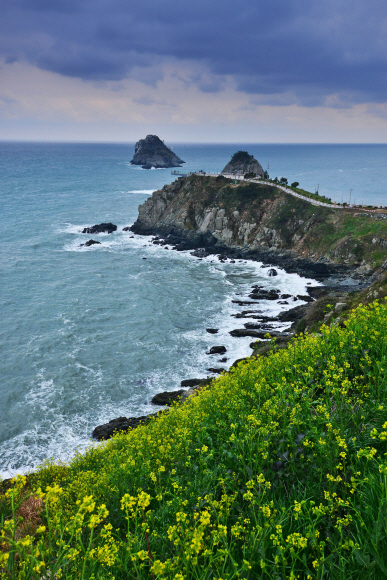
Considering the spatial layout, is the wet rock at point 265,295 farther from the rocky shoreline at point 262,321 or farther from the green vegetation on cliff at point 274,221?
the green vegetation on cliff at point 274,221

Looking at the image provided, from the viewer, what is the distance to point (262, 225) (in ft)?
263

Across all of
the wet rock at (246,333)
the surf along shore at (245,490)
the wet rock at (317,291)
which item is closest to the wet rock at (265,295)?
the wet rock at (317,291)

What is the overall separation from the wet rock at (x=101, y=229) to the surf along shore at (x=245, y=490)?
8462cm

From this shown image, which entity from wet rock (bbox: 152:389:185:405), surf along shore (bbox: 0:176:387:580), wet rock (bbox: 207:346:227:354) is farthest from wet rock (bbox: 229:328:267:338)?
surf along shore (bbox: 0:176:387:580)

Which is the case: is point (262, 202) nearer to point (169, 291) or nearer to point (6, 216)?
point (169, 291)

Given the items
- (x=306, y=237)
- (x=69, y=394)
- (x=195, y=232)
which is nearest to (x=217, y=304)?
(x=69, y=394)

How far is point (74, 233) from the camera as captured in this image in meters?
91.6

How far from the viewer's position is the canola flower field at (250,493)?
15.5ft

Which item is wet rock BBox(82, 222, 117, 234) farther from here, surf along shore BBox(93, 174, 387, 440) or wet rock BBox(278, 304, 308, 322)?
wet rock BBox(278, 304, 308, 322)

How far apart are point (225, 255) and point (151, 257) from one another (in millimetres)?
16743

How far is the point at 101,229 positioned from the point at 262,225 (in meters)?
44.1

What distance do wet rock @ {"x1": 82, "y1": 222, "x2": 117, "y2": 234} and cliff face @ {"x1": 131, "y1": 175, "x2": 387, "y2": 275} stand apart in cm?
636

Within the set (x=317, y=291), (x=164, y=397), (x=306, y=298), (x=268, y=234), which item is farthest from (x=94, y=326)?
(x=268, y=234)

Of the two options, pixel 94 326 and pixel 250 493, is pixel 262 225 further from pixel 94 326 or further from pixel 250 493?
pixel 250 493
